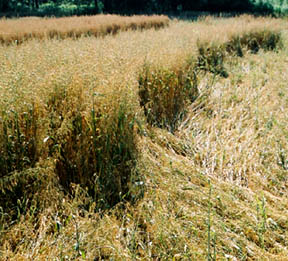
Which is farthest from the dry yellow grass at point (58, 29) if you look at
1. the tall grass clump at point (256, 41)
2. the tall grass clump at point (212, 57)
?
the tall grass clump at point (256, 41)

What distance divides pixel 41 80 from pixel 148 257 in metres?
1.88

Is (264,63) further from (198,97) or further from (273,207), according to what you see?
(273,207)

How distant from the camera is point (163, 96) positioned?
13.3 feet

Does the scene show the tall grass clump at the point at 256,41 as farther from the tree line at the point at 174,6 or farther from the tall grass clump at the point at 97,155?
the tree line at the point at 174,6

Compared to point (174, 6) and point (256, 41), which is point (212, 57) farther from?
point (174, 6)

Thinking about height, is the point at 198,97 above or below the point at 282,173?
above

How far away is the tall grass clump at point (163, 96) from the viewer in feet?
12.8

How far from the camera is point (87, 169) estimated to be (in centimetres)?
266

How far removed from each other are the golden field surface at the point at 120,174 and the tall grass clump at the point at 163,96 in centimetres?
4

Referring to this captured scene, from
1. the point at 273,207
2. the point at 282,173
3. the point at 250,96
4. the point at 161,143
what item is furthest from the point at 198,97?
the point at 273,207

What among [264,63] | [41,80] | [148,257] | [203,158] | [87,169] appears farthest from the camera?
[264,63]

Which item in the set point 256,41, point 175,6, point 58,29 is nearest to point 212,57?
point 256,41

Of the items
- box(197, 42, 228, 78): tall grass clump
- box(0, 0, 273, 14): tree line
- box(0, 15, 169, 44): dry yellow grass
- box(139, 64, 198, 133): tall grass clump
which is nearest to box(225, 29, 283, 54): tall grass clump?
box(197, 42, 228, 78): tall grass clump

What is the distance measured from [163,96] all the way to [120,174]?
1672 millimetres
